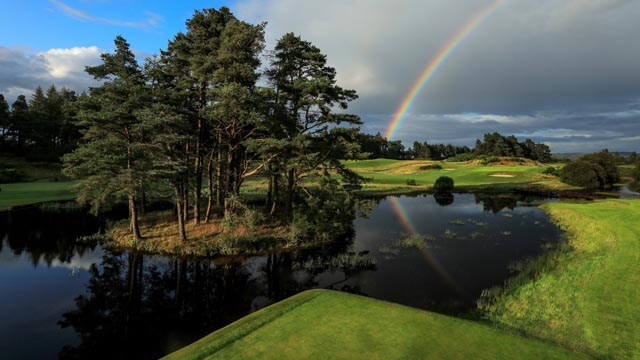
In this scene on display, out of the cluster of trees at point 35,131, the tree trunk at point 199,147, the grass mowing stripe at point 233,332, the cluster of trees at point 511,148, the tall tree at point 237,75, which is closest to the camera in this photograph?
the grass mowing stripe at point 233,332

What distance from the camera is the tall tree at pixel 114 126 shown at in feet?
78.5

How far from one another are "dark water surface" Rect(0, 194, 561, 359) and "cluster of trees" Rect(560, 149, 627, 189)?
1913 inches

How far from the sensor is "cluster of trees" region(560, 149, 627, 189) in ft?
236

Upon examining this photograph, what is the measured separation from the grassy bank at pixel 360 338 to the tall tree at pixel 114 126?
16.9 m

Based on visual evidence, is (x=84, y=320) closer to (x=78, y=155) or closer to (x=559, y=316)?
(x=78, y=155)

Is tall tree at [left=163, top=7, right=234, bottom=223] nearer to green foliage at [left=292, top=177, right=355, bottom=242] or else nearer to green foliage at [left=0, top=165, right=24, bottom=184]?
green foliage at [left=292, top=177, right=355, bottom=242]

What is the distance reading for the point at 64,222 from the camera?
3603 cm

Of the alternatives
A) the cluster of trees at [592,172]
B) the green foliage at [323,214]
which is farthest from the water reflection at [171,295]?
the cluster of trees at [592,172]

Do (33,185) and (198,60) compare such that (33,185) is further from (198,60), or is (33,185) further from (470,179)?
(470,179)

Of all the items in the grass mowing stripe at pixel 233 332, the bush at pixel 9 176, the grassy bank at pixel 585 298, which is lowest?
the grassy bank at pixel 585 298

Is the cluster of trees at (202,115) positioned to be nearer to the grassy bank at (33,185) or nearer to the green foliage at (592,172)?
the grassy bank at (33,185)

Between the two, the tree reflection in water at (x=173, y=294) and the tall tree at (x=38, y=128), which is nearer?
the tree reflection in water at (x=173, y=294)

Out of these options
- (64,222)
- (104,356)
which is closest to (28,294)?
(104,356)

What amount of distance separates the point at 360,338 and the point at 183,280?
14009mm
